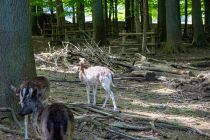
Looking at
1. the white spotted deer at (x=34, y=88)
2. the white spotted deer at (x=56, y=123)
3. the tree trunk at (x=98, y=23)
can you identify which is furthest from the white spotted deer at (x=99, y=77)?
the tree trunk at (x=98, y=23)

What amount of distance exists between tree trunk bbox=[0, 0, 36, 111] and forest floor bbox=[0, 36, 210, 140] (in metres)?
0.53

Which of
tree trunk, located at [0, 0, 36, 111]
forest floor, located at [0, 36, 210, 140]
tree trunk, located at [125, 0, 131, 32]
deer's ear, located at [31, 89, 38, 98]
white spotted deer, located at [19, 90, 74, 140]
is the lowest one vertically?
forest floor, located at [0, 36, 210, 140]

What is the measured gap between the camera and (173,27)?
2348cm

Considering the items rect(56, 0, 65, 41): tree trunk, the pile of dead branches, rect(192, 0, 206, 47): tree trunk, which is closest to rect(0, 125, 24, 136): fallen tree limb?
the pile of dead branches

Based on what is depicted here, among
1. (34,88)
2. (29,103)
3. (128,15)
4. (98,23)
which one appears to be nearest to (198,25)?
(98,23)

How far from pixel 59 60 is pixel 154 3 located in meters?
25.6

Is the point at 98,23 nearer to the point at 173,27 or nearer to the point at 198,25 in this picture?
the point at 173,27

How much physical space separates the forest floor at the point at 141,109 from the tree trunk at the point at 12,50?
53 centimetres

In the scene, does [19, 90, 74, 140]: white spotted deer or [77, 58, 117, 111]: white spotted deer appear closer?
[19, 90, 74, 140]: white spotted deer

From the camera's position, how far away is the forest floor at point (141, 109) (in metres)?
8.09

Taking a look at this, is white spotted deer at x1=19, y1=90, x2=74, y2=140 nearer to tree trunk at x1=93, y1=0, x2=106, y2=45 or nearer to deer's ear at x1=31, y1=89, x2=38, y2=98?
deer's ear at x1=31, y1=89, x2=38, y2=98

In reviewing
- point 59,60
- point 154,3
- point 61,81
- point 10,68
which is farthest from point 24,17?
point 154,3

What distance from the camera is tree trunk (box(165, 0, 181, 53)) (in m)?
23.2

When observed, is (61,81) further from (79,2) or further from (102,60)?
(79,2)
